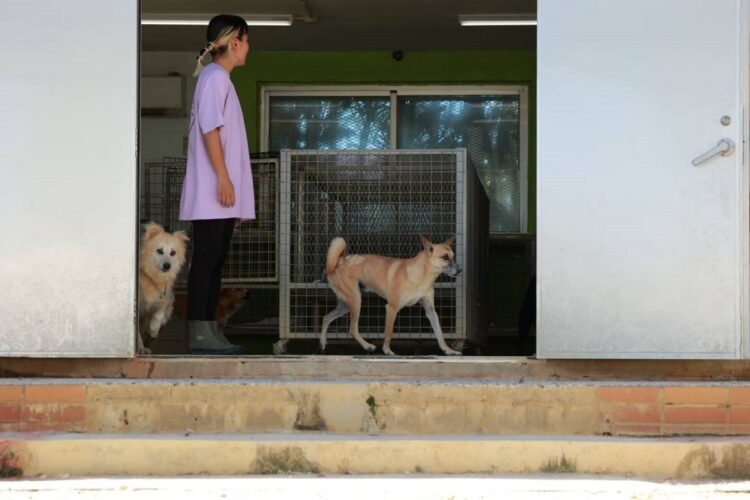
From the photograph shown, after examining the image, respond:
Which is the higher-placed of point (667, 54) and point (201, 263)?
point (667, 54)

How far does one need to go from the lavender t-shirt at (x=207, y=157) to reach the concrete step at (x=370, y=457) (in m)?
1.71

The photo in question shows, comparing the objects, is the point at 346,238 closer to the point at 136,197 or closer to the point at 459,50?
the point at 136,197

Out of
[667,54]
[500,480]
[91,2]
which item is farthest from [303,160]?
[500,480]

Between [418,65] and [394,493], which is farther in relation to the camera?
[418,65]

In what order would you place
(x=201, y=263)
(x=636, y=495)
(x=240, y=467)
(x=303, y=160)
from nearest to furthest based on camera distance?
1. (x=636, y=495)
2. (x=240, y=467)
3. (x=201, y=263)
4. (x=303, y=160)

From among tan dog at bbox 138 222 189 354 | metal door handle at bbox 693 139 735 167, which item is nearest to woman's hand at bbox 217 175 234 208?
tan dog at bbox 138 222 189 354

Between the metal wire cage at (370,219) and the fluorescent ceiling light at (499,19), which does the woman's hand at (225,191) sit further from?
the fluorescent ceiling light at (499,19)

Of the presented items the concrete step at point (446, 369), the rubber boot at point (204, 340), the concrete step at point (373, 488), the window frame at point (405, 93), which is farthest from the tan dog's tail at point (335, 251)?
the window frame at point (405, 93)

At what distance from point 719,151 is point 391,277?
7.44ft

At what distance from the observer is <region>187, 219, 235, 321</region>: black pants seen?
287 inches

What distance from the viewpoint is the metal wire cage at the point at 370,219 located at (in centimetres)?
838

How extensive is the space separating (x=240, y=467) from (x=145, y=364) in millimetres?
1242

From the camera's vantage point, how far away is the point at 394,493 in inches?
215

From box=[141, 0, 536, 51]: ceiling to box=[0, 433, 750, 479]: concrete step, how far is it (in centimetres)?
495
